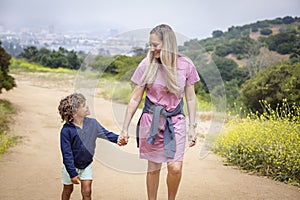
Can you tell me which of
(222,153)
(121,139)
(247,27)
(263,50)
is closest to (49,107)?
(222,153)

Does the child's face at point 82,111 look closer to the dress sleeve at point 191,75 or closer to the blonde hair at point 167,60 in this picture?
the blonde hair at point 167,60

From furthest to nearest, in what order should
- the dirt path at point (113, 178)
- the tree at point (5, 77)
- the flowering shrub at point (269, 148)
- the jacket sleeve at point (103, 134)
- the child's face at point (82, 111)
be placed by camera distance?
the tree at point (5, 77)
the flowering shrub at point (269, 148)
the dirt path at point (113, 178)
the jacket sleeve at point (103, 134)
the child's face at point (82, 111)

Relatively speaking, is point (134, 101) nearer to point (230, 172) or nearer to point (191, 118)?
point (191, 118)

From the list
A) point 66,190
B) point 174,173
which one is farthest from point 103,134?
point 174,173

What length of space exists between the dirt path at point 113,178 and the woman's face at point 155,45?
107 cm

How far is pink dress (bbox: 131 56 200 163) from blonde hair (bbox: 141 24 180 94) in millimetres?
42

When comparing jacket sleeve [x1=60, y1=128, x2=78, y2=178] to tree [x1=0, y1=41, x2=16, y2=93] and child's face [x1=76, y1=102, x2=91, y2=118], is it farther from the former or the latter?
tree [x1=0, y1=41, x2=16, y2=93]

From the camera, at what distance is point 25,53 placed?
645 inches

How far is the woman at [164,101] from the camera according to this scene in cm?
291

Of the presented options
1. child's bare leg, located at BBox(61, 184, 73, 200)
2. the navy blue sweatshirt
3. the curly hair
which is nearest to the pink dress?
the navy blue sweatshirt

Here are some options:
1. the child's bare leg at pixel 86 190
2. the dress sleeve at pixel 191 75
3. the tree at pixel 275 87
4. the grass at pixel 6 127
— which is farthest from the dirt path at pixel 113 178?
the tree at pixel 275 87

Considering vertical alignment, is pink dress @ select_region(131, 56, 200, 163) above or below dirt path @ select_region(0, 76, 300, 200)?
above

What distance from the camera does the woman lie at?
2908 millimetres

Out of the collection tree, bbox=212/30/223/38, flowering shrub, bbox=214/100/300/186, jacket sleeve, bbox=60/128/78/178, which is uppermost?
tree, bbox=212/30/223/38
